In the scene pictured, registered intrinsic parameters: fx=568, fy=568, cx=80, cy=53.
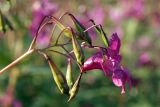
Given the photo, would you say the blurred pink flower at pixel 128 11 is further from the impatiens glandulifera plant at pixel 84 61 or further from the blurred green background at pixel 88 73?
the impatiens glandulifera plant at pixel 84 61

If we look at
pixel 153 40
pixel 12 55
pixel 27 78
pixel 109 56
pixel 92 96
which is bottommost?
pixel 153 40

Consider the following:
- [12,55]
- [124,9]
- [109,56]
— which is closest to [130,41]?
[124,9]

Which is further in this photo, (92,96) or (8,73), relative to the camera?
(92,96)

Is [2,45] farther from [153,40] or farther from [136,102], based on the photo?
[153,40]

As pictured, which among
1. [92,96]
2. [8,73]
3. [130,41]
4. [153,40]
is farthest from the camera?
[153,40]

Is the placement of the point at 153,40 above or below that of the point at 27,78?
below

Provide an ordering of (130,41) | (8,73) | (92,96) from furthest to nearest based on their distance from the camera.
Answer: (130,41) → (92,96) → (8,73)

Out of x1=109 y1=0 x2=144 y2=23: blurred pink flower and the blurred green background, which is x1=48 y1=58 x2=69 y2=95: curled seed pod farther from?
x1=109 y1=0 x2=144 y2=23: blurred pink flower

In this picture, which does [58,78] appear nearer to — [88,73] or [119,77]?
[119,77]

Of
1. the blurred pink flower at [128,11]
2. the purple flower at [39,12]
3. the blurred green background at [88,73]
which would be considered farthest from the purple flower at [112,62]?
the blurred pink flower at [128,11]

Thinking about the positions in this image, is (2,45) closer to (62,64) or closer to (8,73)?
(62,64)
